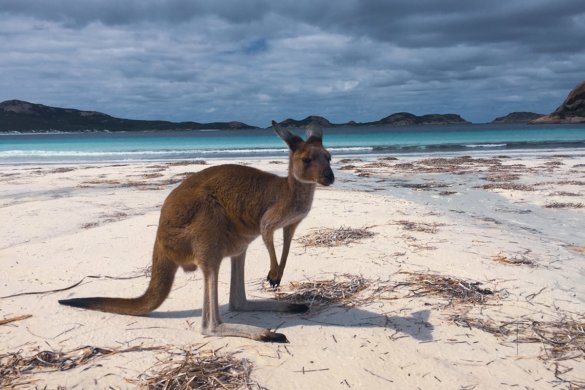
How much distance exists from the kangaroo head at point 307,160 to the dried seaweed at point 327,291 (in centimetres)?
102

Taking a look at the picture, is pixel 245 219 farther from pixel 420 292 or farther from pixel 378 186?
pixel 378 186

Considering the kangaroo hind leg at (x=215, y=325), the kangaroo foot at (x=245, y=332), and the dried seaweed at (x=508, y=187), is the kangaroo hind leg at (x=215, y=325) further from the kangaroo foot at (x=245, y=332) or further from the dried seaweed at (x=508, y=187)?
the dried seaweed at (x=508, y=187)

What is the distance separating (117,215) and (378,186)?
6.27 m

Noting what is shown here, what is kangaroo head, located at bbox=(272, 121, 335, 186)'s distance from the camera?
313 cm

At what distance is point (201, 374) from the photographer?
101 inches

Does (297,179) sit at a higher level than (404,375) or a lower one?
higher

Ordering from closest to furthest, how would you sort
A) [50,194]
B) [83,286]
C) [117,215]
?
[83,286] → [117,215] → [50,194]

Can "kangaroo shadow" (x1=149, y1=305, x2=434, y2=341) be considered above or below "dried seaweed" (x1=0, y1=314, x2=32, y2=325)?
Answer: below

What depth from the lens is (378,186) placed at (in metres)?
11.7

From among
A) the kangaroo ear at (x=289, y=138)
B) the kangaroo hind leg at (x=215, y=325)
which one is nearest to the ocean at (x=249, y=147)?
the kangaroo ear at (x=289, y=138)

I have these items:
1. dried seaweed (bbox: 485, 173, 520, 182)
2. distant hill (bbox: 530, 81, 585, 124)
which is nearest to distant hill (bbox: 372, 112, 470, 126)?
distant hill (bbox: 530, 81, 585, 124)

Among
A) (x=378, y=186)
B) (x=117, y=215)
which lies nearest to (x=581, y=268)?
(x=117, y=215)

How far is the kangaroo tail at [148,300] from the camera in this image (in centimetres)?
329

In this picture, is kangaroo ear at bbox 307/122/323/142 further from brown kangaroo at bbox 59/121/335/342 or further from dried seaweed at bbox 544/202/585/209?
dried seaweed at bbox 544/202/585/209
